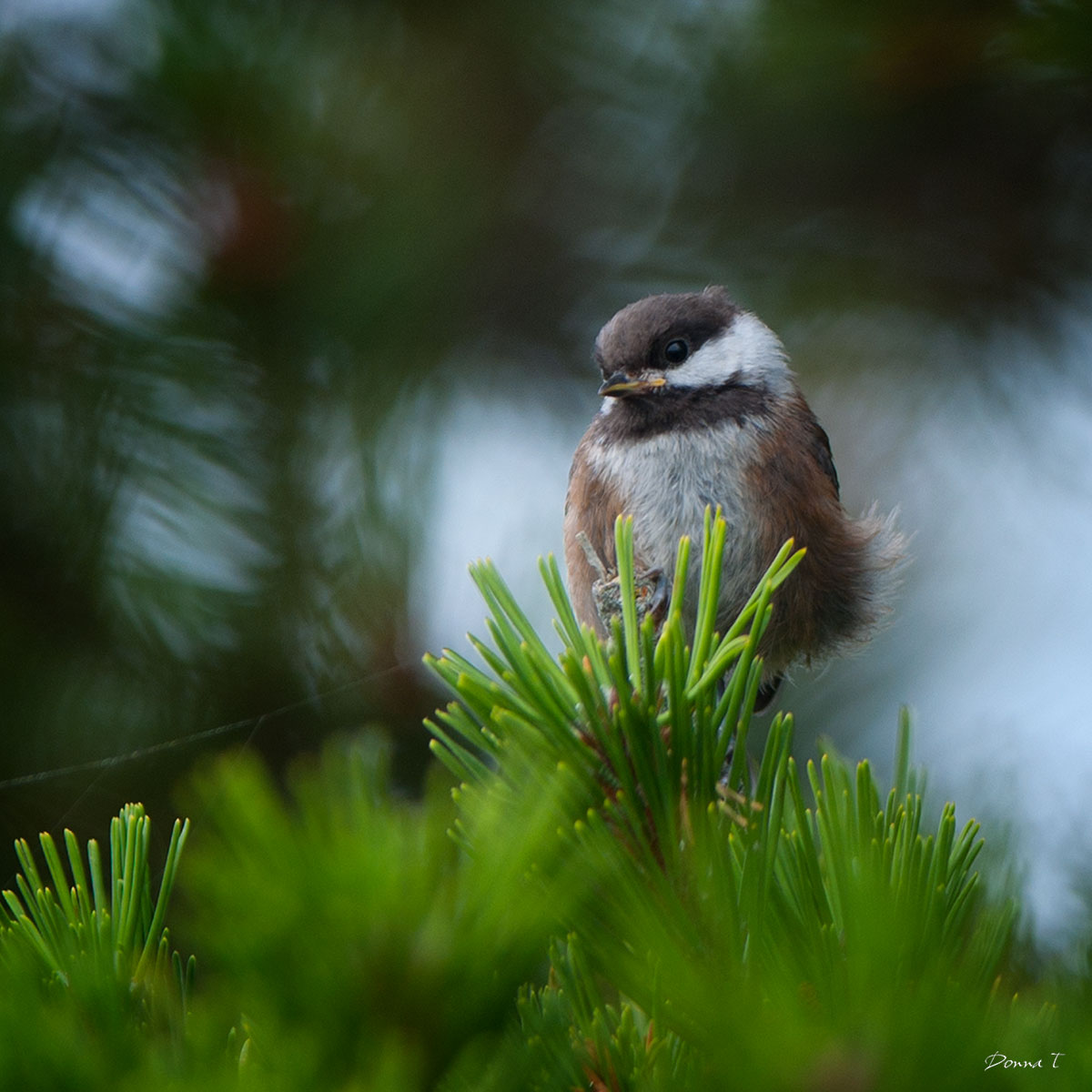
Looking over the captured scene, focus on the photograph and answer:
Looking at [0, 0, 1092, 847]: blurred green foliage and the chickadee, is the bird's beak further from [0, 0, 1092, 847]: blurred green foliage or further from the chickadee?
[0, 0, 1092, 847]: blurred green foliage

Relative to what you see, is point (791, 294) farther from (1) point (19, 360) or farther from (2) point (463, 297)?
(1) point (19, 360)

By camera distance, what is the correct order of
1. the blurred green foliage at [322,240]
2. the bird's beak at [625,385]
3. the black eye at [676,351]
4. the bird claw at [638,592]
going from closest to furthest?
the bird claw at [638,592], the blurred green foliage at [322,240], the bird's beak at [625,385], the black eye at [676,351]

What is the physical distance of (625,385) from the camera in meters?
2.19

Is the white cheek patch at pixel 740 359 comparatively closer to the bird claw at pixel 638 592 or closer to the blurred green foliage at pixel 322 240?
the blurred green foliage at pixel 322 240

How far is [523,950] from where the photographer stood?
0.63 meters

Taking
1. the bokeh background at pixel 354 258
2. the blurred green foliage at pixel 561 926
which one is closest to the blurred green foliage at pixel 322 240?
the bokeh background at pixel 354 258

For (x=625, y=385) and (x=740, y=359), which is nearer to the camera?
(x=625, y=385)

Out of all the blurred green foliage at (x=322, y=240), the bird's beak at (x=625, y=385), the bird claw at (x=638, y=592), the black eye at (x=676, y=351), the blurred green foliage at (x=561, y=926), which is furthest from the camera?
the black eye at (x=676, y=351)

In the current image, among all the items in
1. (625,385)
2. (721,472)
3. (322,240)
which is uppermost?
(322,240)

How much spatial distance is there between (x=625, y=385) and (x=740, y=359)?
340 millimetres

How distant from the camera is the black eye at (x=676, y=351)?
2285 mm

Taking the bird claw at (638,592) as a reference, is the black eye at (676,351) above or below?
above

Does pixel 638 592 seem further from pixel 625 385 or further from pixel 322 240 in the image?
pixel 322 240

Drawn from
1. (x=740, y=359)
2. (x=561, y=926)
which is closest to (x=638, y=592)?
(x=561, y=926)
